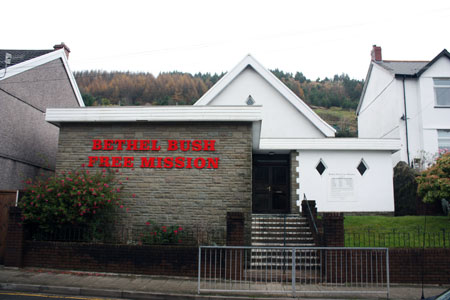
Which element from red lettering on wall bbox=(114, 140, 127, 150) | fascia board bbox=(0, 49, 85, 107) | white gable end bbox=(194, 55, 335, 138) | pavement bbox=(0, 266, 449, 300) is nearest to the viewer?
pavement bbox=(0, 266, 449, 300)

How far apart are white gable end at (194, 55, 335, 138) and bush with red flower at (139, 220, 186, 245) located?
28.5ft

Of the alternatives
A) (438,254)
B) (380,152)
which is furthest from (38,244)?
(380,152)

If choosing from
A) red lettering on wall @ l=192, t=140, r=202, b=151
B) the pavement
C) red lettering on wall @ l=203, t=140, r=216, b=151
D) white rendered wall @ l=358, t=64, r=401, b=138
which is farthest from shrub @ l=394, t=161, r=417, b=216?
red lettering on wall @ l=192, t=140, r=202, b=151

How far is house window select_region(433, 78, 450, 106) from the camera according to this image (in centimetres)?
2017

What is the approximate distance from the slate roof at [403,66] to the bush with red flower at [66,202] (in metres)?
17.9

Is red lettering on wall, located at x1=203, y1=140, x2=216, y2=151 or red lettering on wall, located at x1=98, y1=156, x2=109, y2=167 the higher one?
red lettering on wall, located at x1=203, y1=140, x2=216, y2=151

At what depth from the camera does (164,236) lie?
1034 centimetres

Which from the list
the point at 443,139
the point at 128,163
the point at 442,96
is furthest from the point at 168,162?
the point at 442,96

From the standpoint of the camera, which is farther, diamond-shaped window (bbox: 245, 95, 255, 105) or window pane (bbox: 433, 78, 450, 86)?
window pane (bbox: 433, 78, 450, 86)

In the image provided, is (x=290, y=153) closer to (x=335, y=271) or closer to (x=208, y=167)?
(x=208, y=167)

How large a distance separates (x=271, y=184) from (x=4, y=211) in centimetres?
1025

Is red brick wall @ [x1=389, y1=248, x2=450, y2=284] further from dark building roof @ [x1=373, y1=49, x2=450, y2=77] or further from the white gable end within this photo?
dark building roof @ [x1=373, y1=49, x2=450, y2=77]

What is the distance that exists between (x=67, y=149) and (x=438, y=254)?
1143cm

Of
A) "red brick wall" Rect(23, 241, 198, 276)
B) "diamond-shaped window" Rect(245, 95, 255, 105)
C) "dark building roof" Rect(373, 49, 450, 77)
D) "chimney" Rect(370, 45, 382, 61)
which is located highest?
"chimney" Rect(370, 45, 382, 61)
